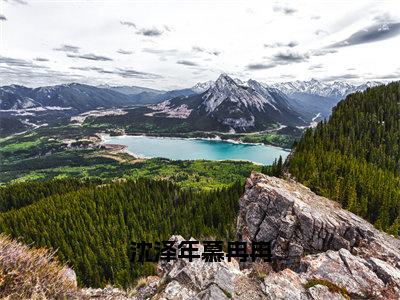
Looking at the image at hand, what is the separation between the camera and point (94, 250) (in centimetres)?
8219

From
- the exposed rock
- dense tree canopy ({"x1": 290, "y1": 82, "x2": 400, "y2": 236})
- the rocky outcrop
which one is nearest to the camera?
the rocky outcrop

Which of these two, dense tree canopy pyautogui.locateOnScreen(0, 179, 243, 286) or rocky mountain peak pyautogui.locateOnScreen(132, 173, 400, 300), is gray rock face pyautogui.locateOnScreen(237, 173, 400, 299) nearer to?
rocky mountain peak pyautogui.locateOnScreen(132, 173, 400, 300)

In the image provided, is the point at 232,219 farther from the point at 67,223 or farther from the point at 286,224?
the point at 67,223

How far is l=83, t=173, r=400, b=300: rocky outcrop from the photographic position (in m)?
27.7

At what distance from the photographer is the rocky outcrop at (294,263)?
1091 inches

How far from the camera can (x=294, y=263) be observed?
50188 mm

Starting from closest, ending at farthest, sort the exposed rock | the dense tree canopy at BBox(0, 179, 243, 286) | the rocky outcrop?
the rocky outcrop → the exposed rock → the dense tree canopy at BBox(0, 179, 243, 286)

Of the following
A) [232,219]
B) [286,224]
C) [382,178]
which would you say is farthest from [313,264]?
[382,178]

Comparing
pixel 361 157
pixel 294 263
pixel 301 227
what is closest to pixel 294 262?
pixel 294 263

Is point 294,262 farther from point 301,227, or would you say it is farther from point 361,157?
point 361,157

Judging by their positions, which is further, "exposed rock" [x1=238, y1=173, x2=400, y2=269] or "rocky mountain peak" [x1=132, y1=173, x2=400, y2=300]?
"exposed rock" [x1=238, y1=173, x2=400, y2=269]

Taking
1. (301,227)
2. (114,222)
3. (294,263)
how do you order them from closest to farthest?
(294,263) < (301,227) < (114,222)

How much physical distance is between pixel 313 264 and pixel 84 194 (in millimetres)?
98078

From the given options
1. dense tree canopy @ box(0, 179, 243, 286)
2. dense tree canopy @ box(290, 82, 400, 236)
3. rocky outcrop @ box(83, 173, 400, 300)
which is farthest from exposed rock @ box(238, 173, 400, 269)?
dense tree canopy @ box(0, 179, 243, 286)
